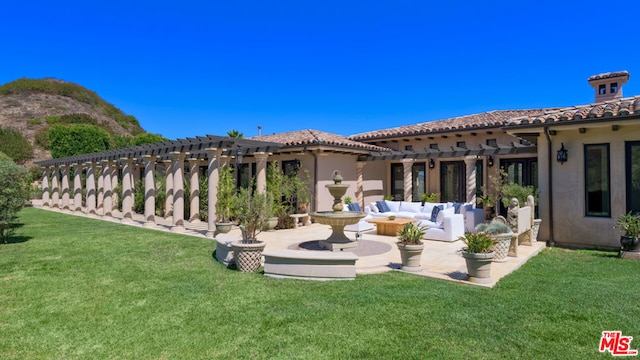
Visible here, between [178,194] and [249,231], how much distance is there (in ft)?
24.3

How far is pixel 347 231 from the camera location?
42.2 ft

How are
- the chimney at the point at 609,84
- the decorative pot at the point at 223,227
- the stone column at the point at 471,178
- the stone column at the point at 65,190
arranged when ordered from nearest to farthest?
the decorative pot at the point at 223,227, the chimney at the point at 609,84, the stone column at the point at 471,178, the stone column at the point at 65,190

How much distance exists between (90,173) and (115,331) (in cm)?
1911

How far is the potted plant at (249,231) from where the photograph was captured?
23.4 feet

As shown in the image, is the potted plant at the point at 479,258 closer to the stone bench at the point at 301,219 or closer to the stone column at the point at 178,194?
the stone bench at the point at 301,219

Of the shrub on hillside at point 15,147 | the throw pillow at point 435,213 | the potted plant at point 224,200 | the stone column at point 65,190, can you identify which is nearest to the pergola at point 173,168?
the potted plant at point 224,200

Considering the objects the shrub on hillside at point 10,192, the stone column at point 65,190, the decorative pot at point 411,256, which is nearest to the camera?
the decorative pot at point 411,256

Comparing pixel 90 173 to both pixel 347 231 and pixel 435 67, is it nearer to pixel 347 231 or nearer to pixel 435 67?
pixel 347 231

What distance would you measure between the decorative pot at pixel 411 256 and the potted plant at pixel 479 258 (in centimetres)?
91

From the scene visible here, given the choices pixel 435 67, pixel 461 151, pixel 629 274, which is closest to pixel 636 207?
pixel 629 274

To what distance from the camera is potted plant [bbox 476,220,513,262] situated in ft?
24.9

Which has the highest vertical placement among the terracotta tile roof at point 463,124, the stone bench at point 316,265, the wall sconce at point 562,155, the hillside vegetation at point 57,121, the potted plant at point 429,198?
the hillside vegetation at point 57,121

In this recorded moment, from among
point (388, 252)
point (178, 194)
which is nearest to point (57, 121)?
point (178, 194)

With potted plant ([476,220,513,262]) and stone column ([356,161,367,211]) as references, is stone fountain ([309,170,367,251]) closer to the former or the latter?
potted plant ([476,220,513,262])
